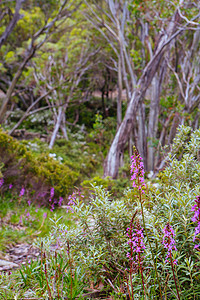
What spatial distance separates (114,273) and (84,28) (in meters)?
11.3

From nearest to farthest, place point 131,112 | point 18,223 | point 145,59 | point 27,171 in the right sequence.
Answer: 1. point 18,223
2. point 27,171
3. point 131,112
4. point 145,59

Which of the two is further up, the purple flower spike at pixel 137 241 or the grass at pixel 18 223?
the purple flower spike at pixel 137 241

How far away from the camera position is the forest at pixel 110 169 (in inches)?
55.7

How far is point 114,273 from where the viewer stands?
5.63ft

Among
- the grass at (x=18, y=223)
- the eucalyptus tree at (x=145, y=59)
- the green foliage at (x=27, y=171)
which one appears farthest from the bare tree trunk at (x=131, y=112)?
the grass at (x=18, y=223)

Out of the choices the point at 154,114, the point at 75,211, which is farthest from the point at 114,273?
the point at 154,114

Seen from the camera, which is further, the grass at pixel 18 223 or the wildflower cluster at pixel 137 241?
the grass at pixel 18 223

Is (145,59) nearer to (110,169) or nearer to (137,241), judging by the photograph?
(110,169)

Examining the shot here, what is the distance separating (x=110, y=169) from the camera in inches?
220

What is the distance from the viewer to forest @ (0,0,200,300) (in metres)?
1.42

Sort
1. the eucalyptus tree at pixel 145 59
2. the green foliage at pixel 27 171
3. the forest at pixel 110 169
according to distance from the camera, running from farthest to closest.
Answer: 1. the eucalyptus tree at pixel 145 59
2. the green foliage at pixel 27 171
3. the forest at pixel 110 169

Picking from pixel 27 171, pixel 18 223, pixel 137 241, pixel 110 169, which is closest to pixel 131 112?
pixel 110 169

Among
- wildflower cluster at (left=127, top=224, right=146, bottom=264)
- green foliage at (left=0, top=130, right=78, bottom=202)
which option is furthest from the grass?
wildflower cluster at (left=127, top=224, right=146, bottom=264)

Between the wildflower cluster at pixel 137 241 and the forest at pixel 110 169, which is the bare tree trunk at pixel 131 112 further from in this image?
the wildflower cluster at pixel 137 241
